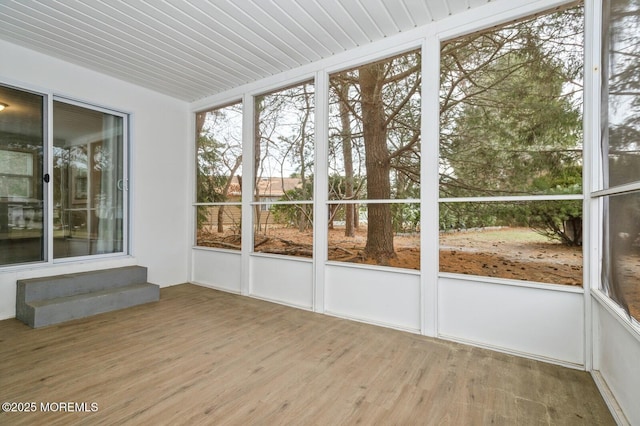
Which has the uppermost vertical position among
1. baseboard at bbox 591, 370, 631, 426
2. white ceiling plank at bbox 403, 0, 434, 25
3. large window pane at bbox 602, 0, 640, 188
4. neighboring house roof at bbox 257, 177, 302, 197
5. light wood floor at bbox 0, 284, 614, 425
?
white ceiling plank at bbox 403, 0, 434, 25

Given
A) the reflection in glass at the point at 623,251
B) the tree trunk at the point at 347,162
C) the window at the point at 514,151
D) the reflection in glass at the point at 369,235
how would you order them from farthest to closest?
the tree trunk at the point at 347,162
the reflection in glass at the point at 369,235
the window at the point at 514,151
the reflection in glass at the point at 623,251

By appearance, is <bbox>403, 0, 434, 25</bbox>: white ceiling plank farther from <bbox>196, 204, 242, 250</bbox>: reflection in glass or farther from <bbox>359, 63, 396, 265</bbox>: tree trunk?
<bbox>196, 204, 242, 250</bbox>: reflection in glass

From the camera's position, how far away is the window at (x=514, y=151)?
8.33ft

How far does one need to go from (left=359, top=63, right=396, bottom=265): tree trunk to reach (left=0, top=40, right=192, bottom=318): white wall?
3.21 meters

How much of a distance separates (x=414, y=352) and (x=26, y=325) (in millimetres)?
3886

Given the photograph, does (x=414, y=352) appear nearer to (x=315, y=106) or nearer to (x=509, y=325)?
(x=509, y=325)

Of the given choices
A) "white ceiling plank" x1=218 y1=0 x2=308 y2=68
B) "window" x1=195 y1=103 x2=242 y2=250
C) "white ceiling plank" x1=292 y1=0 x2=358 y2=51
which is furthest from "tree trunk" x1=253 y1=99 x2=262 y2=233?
"white ceiling plank" x1=292 y1=0 x2=358 y2=51

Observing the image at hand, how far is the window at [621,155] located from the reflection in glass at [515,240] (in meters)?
0.31

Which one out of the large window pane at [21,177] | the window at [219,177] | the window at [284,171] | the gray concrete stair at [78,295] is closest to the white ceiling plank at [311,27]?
the window at [284,171]

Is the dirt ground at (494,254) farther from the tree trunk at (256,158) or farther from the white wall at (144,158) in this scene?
the white wall at (144,158)

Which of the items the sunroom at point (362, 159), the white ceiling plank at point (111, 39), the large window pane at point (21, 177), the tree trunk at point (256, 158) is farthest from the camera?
the tree trunk at point (256, 158)

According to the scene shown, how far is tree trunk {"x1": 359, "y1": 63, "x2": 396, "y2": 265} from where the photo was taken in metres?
3.41

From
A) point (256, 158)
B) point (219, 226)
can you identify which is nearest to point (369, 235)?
point (256, 158)

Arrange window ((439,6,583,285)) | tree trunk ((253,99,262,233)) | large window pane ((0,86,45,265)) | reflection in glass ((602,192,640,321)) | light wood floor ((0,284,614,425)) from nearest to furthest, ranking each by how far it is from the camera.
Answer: reflection in glass ((602,192,640,321))
light wood floor ((0,284,614,425))
window ((439,6,583,285))
large window pane ((0,86,45,265))
tree trunk ((253,99,262,233))
